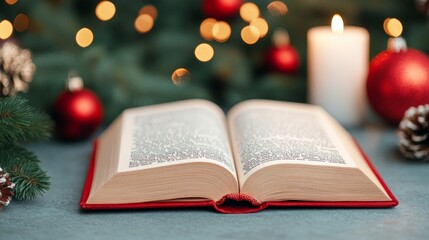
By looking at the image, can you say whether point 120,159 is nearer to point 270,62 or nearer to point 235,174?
point 235,174

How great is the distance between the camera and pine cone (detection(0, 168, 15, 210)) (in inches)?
37.1

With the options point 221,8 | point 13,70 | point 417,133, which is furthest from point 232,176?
point 221,8

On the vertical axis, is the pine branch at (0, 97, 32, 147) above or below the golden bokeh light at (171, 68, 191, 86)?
above

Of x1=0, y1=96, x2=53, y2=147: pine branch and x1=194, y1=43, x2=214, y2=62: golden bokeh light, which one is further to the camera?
x1=194, y1=43, x2=214, y2=62: golden bokeh light

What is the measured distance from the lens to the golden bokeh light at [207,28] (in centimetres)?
179

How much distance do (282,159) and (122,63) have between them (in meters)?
0.78

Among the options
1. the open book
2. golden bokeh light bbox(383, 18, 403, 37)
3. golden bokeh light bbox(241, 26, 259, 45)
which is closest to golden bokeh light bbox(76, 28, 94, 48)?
golden bokeh light bbox(241, 26, 259, 45)

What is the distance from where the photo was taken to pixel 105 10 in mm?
1786

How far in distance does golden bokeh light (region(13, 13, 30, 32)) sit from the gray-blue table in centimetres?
87

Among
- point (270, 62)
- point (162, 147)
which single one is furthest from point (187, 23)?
point (162, 147)

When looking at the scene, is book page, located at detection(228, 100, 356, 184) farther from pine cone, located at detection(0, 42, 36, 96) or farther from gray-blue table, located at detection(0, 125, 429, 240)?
pine cone, located at detection(0, 42, 36, 96)

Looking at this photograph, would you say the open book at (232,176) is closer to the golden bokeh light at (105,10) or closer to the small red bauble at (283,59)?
the small red bauble at (283,59)

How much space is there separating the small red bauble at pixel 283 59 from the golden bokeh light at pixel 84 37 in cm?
47

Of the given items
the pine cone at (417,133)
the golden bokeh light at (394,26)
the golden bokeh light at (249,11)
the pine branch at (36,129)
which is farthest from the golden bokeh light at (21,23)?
the pine cone at (417,133)
